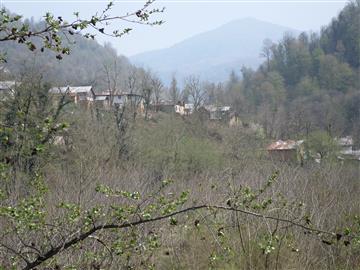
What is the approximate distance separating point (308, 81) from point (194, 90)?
2144 centimetres

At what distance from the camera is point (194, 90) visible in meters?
53.1

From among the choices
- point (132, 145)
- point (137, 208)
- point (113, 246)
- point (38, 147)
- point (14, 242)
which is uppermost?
point (38, 147)

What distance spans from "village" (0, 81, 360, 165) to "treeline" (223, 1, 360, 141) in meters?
7.31

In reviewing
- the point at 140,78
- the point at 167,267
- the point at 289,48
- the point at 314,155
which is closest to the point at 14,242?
the point at 167,267

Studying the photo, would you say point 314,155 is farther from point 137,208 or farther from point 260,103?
point 260,103

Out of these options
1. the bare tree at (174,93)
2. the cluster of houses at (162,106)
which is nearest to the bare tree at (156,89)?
the cluster of houses at (162,106)

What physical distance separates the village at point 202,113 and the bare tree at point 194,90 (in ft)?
4.70

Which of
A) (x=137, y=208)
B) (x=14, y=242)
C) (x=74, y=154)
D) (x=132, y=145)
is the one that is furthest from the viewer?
(x=132, y=145)

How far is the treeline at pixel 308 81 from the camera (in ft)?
173

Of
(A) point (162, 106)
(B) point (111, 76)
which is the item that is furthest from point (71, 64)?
(B) point (111, 76)

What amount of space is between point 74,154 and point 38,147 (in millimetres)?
16026

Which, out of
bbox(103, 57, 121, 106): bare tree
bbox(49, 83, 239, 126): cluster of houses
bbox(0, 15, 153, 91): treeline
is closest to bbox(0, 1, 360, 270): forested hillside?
bbox(0, 15, 153, 91): treeline

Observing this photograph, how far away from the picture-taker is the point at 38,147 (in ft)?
8.21

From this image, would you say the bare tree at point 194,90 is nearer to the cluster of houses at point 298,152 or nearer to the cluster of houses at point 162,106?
the cluster of houses at point 162,106
